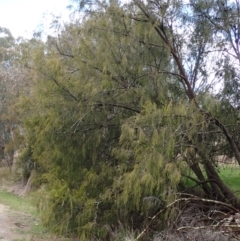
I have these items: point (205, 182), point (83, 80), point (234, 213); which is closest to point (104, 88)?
point (83, 80)

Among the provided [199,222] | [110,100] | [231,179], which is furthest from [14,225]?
[231,179]

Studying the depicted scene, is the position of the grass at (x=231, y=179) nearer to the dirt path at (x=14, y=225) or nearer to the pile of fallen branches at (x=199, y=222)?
the pile of fallen branches at (x=199, y=222)

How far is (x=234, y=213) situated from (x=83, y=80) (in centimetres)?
491

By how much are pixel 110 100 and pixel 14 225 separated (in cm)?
554

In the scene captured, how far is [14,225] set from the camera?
14.3 metres

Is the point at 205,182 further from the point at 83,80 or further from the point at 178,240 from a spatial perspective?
the point at 83,80

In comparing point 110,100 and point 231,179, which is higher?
point 110,100

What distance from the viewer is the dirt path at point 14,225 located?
1213cm

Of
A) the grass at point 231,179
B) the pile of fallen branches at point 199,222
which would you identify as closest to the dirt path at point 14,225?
the pile of fallen branches at point 199,222

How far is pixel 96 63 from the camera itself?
1170 centimetres

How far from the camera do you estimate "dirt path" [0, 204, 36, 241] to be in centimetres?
1213

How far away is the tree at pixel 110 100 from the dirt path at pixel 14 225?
3.45 feet

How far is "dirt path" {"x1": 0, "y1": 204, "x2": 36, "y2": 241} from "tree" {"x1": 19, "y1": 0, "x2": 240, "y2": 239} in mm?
1052

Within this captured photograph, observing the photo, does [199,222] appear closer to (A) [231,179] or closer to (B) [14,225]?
(B) [14,225]
